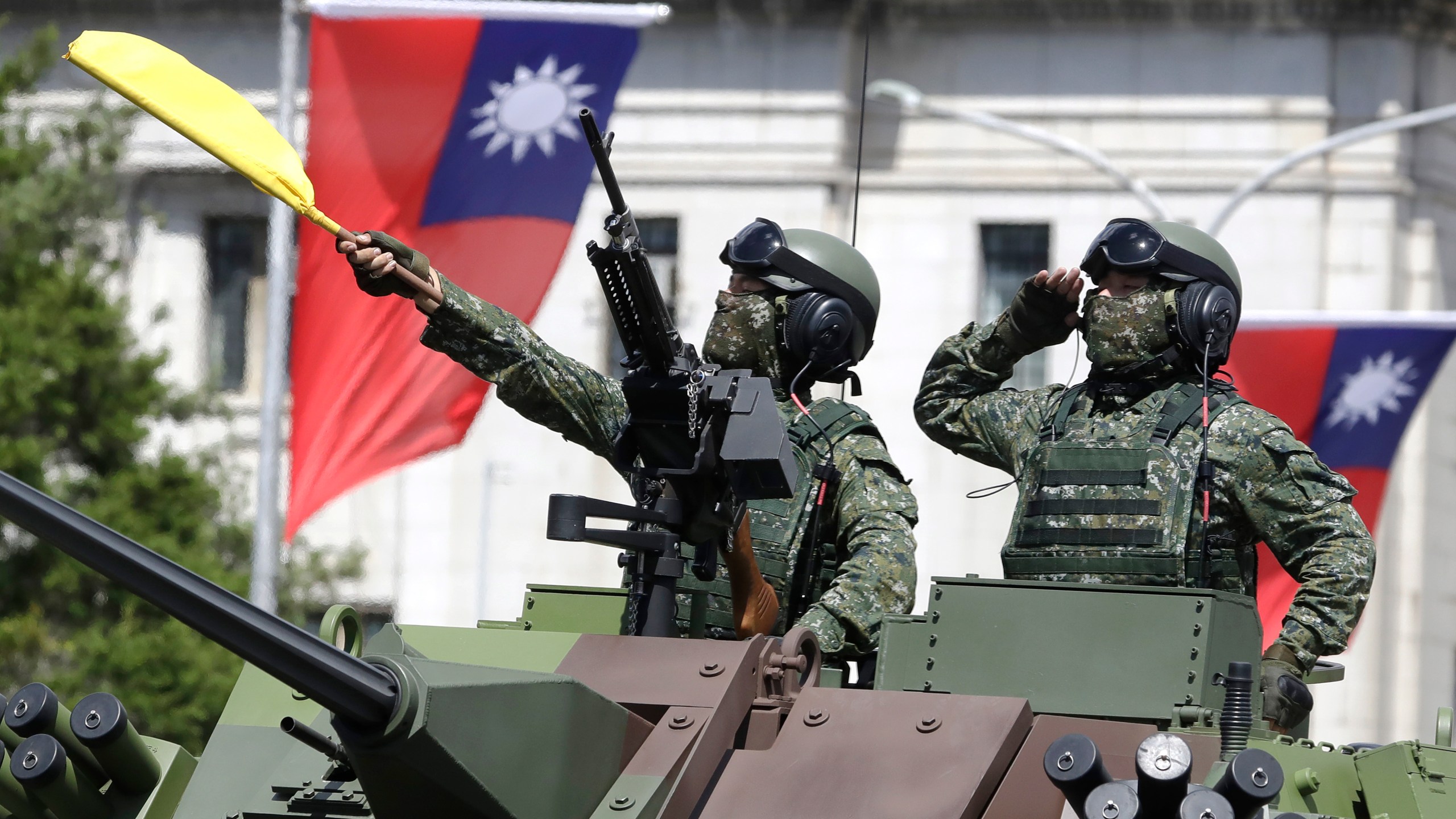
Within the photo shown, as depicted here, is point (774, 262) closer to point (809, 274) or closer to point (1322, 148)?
point (809, 274)

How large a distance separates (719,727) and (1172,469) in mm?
2205

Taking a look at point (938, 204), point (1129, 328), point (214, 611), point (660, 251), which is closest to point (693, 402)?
point (1129, 328)

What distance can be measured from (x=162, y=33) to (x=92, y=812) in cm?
2366

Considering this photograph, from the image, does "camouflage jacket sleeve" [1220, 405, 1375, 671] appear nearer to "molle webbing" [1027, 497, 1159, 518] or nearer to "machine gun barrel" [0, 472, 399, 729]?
"molle webbing" [1027, 497, 1159, 518]

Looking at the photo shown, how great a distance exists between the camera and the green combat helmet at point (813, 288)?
857cm

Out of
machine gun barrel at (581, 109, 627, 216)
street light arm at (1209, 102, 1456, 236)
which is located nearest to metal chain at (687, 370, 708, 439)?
machine gun barrel at (581, 109, 627, 216)

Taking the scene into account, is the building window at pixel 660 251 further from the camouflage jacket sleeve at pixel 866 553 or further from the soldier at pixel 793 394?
the camouflage jacket sleeve at pixel 866 553

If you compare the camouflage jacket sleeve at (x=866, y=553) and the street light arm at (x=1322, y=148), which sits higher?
the street light arm at (x=1322, y=148)

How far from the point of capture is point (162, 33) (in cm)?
2894

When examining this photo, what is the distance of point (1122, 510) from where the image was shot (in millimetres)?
7676

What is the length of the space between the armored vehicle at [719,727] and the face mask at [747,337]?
181 centimetres

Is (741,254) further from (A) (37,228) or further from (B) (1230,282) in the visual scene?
(A) (37,228)

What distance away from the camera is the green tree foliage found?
19344 millimetres

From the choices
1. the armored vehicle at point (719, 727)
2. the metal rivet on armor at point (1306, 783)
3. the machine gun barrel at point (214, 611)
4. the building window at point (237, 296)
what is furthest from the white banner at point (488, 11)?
the building window at point (237, 296)
